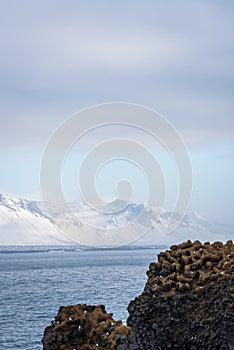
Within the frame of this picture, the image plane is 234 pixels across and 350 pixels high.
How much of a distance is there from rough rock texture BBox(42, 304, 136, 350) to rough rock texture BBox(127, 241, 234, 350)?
211 centimetres

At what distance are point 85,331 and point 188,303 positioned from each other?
4470 mm

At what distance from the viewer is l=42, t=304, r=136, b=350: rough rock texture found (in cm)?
2684

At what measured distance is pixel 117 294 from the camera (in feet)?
341

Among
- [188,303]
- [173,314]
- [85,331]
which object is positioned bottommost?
[85,331]

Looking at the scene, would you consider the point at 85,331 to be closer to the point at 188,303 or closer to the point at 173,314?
the point at 173,314

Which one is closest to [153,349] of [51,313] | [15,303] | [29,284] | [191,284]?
[191,284]

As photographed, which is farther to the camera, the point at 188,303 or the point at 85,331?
the point at 188,303

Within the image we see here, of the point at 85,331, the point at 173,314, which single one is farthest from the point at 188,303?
the point at 85,331

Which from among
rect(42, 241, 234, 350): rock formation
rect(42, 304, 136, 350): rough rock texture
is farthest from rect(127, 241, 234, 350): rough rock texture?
rect(42, 304, 136, 350): rough rock texture

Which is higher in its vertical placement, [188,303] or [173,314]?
[188,303]

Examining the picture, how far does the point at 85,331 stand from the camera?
27.8 metres

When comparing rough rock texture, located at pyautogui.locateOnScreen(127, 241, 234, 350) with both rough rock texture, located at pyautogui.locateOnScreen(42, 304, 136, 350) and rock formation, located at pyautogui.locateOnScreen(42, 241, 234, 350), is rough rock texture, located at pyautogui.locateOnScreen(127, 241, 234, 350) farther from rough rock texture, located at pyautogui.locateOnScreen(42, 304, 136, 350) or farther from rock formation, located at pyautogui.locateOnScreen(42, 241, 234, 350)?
rough rock texture, located at pyautogui.locateOnScreen(42, 304, 136, 350)

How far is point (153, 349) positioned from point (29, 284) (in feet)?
377

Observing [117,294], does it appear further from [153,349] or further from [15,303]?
[153,349]
